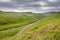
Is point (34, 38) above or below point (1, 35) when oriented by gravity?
above

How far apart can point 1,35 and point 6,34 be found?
8.15 ft

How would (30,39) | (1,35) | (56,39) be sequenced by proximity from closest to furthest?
(56,39) < (30,39) < (1,35)

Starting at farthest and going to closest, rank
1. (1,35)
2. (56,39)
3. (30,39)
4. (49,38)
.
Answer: (1,35) < (30,39) < (49,38) < (56,39)

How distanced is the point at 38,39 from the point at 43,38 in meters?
1.30

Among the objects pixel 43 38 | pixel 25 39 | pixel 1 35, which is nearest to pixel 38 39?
pixel 43 38

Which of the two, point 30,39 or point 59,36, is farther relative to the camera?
point 30,39

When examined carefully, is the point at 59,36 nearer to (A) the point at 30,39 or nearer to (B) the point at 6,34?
(A) the point at 30,39

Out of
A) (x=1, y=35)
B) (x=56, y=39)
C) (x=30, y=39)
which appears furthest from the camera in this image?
(x=1, y=35)

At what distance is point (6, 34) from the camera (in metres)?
69.8

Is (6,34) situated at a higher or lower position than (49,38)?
lower

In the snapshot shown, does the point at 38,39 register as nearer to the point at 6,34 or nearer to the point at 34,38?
the point at 34,38

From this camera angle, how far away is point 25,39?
41.8 m

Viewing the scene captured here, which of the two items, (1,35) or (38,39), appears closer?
(38,39)

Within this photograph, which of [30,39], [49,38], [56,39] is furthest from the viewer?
[30,39]
